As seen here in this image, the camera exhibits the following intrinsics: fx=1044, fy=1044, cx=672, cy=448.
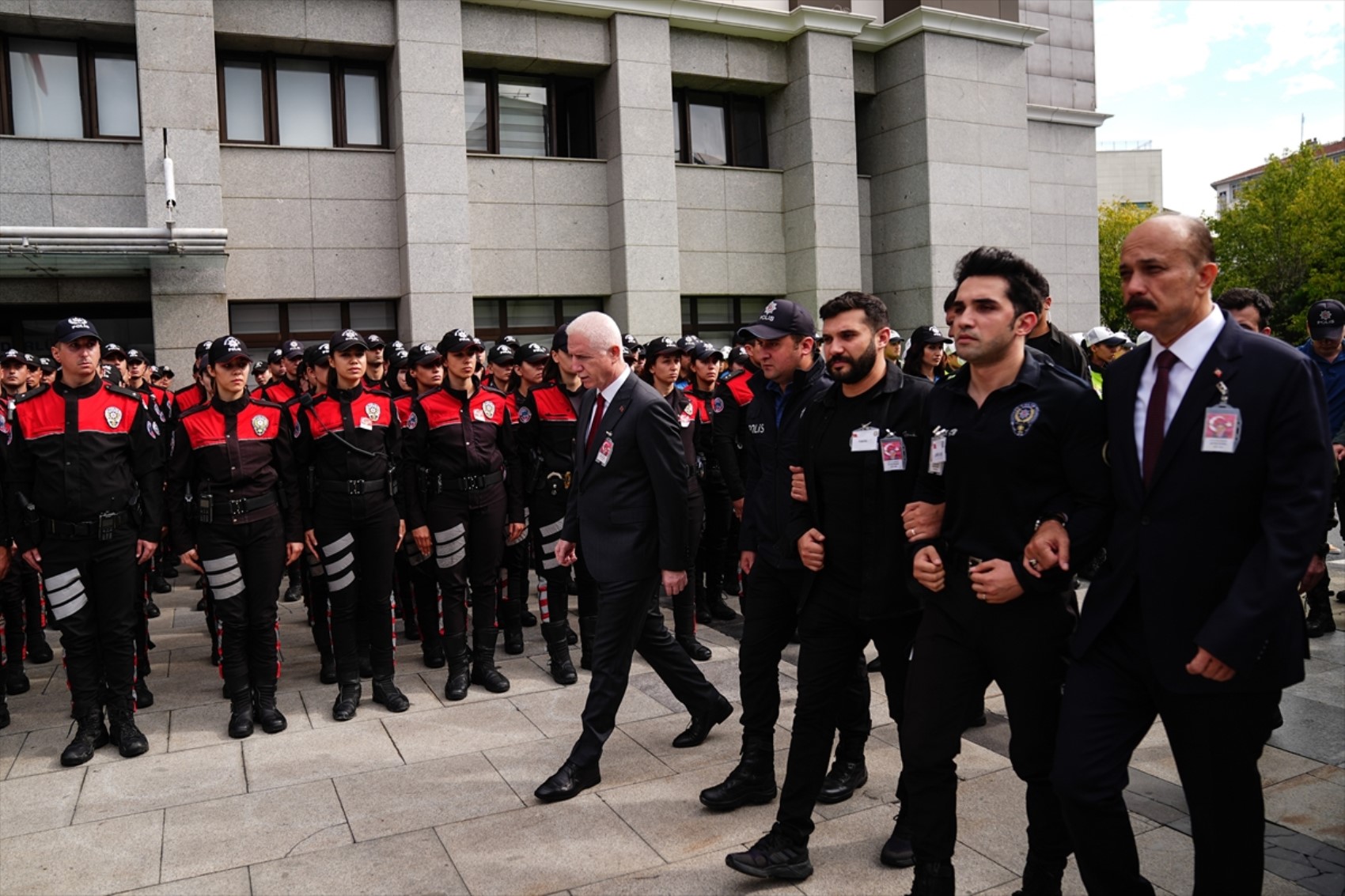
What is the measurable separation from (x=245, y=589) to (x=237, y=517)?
0.47m

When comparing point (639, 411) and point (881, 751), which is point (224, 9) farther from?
point (881, 751)

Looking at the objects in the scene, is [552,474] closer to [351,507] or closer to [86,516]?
[351,507]

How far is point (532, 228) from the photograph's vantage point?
17156 millimetres

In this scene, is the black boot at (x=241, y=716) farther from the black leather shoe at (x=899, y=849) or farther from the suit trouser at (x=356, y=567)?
the black leather shoe at (x=899, y=849)

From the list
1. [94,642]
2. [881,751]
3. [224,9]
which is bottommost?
[881,751]

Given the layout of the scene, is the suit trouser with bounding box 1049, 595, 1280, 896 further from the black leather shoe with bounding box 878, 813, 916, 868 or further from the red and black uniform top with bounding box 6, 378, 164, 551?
the red and black uniform top with bounding box 6, 378, 164, 551

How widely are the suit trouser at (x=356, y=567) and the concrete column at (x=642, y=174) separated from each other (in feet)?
35.7

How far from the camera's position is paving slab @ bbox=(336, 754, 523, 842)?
4738 mm

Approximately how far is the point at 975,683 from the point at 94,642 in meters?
4.94

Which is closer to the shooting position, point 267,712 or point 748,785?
point 748,785

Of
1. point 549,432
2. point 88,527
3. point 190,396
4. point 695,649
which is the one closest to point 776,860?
point 695,649

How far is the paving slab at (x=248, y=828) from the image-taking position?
4.41 m

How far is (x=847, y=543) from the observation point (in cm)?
411

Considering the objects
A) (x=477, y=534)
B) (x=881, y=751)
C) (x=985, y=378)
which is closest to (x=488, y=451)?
(x=477, y=534)
